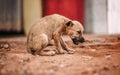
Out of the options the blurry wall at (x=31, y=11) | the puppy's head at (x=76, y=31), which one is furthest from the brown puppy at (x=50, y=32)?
the blurry wall at (x=31, y=11)

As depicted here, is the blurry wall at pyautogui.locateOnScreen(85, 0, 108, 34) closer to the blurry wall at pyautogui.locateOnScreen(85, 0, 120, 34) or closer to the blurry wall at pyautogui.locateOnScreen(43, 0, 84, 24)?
the blurry wall at pyautogui.locateOnScreen(85, 0, 120, 34)

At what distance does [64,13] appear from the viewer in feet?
43.1

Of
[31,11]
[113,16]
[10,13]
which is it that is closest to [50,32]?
[31,11]

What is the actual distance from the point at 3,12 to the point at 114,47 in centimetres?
720

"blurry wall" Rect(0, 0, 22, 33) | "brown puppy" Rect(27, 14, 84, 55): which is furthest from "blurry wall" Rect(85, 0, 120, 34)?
"brown puppy" Rect(27, 14, 84, 55)

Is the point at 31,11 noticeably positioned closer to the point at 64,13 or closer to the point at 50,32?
the point at 64,13

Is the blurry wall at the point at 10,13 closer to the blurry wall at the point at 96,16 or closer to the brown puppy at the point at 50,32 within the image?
the blurry wall at the point at 96,16

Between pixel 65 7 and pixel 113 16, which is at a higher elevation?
pixel 65 7

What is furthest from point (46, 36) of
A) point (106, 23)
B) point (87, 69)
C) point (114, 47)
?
point (106, 23)

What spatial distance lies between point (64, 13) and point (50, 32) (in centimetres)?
796

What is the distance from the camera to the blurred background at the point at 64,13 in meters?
12.5

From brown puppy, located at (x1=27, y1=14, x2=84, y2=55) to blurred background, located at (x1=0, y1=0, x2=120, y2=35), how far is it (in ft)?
23.7

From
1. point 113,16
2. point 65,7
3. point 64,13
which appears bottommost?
point 113,16

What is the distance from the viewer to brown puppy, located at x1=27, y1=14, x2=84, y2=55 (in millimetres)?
5105
